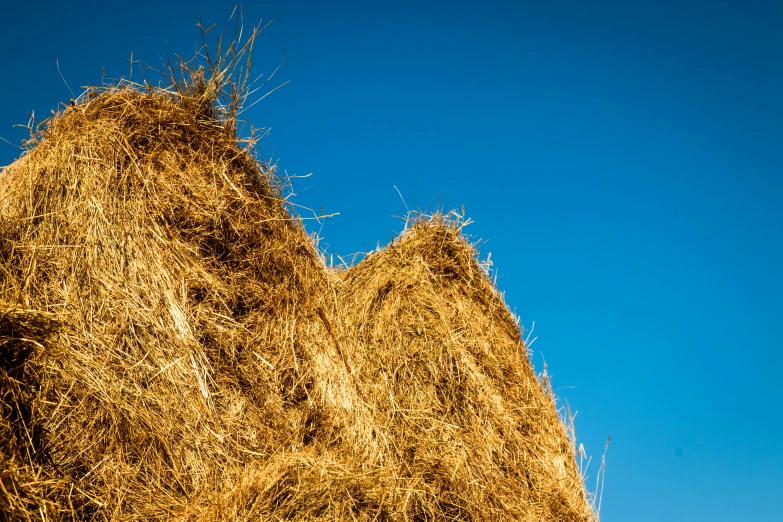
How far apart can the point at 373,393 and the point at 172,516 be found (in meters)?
1.44

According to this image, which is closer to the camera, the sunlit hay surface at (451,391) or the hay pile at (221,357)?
the hay pile at (221,357)

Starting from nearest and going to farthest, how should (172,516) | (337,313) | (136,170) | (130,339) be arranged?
1. (172,516)
2. (130,339)
3. (136,170)
4. (337,313)

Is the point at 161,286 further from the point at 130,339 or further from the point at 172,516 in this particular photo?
the point at 172,516

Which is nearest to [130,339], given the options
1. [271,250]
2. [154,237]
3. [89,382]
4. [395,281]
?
[89,382]

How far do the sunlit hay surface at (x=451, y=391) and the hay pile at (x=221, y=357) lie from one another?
14 millimetres

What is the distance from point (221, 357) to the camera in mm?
3770

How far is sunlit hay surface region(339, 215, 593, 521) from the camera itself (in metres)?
3.97

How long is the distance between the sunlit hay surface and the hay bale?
0.34m

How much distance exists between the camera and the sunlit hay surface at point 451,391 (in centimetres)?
397

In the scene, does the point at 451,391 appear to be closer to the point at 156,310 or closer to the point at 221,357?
the point at 221,357

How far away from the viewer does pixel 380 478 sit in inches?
137

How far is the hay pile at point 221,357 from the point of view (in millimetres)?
3082

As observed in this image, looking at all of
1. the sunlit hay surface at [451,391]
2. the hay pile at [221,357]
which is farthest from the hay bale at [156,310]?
the sunlit hay surface at [451,391]

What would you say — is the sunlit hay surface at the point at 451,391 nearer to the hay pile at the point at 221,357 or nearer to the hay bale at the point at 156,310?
the hay pile at the point at 221,357
